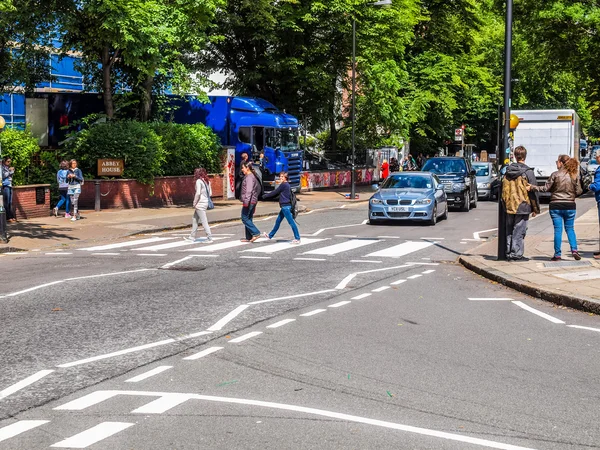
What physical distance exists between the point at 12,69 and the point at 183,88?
5.85 m

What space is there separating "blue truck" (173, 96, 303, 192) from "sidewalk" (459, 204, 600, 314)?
→ 1751cm

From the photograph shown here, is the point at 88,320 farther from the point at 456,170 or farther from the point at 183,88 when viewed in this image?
the point at 456,170

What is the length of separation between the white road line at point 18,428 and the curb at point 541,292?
24.1 feet

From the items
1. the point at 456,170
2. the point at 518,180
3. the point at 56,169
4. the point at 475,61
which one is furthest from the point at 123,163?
the point at 475,61

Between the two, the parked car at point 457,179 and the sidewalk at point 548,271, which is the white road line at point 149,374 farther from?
the parked car at point 457,179

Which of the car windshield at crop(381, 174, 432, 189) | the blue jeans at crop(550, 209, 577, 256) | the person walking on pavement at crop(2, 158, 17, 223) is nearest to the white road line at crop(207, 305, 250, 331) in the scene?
the blue jeans at crop(550, 209, 577, 256)

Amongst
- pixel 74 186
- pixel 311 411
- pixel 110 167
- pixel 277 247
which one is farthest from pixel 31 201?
pixel 311 411

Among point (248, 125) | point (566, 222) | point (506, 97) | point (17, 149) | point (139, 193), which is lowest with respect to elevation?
point (566, 222)

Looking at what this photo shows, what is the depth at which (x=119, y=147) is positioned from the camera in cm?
2983

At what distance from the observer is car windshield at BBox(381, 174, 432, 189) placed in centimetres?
2603

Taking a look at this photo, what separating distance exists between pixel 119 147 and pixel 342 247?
12.9 m

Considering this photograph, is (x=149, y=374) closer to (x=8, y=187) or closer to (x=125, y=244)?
(x=125, y=244)

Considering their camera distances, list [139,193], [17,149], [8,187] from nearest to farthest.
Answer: [8,187]
[17,149]
[139,193]

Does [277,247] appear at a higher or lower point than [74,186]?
lower
